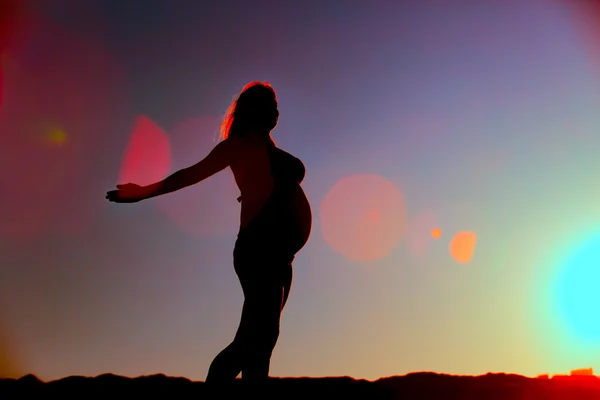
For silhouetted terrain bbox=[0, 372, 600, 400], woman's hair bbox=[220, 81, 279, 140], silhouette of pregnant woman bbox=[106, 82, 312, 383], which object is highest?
woman's hair bbox=[220, 81, 279, 140]

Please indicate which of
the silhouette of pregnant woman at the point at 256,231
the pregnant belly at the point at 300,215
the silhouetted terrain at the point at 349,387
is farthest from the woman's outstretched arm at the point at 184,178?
the silhouetted terrain at the point at 349,387

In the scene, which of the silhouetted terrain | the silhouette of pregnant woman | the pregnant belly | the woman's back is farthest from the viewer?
the silhouetted terrain

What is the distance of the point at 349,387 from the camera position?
12.2 ft

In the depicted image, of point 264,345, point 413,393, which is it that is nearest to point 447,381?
point 413,393

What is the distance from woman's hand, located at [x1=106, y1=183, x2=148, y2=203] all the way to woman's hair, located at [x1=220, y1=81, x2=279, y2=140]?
2.01 ft

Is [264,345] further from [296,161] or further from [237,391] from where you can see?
[296,161]

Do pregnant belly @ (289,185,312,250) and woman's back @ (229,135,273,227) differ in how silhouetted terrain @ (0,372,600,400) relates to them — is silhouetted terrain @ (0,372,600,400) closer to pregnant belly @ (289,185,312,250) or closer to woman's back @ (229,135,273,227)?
pregnant belly @ (289,185,312,250)

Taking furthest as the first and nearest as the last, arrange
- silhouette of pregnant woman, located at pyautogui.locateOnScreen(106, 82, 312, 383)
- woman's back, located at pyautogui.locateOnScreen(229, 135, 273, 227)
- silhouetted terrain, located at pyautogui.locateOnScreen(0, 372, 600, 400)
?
silhouetted terrain, located at pyautogui.locateOnScreen(0, 372, 600, 400) → woman's back, located at pyautogui.locateOnScreen(229, 135, 273, 227) → silhouette of pregnant woman, located at pyautogui.locateOnScreen(106, 82, 312, 383)

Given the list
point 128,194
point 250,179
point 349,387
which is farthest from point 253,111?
point 349,387

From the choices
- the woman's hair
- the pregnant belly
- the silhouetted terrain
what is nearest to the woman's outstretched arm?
the woman's hair

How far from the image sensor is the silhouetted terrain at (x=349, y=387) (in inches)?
135

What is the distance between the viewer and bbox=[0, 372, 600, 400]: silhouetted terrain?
3.44 meters

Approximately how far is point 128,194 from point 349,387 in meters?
1.79

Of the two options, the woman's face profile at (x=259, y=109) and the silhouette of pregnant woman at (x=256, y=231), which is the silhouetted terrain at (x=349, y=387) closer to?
the silhouette of pregnant woman at (x=256, y=231)
